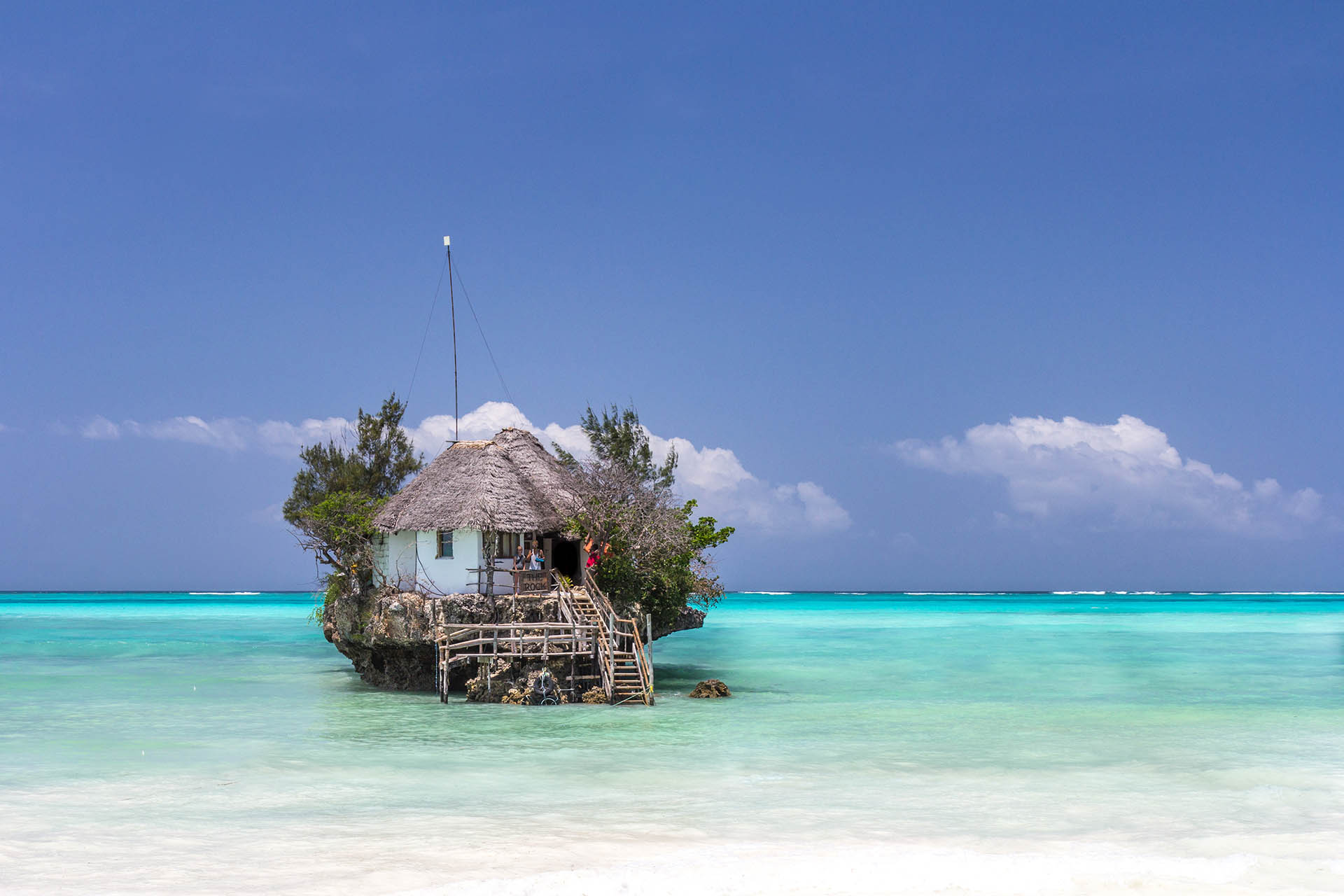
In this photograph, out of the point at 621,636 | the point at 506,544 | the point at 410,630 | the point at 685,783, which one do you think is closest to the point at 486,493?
the point at 506,544

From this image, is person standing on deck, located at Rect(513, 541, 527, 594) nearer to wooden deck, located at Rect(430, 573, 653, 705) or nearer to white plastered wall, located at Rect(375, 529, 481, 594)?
wooden deck, located at Rect(430, 573, 653, 705)

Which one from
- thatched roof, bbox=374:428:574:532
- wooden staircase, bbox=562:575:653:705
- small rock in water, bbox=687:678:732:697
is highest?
thatched roof, bbox=374:428:574:532

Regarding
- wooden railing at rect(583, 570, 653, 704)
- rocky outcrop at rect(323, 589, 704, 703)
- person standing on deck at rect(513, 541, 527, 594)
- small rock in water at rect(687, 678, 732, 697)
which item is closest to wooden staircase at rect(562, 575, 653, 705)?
wooden railing at rect(583, 570, 653, 704)

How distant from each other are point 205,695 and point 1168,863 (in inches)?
843

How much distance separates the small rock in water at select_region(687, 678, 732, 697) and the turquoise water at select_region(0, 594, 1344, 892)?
0.45 meters

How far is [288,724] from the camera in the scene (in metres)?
19.9

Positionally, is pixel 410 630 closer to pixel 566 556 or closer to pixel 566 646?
pixel 566 646

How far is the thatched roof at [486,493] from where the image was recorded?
74.7 feet

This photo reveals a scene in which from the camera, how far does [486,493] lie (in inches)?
912

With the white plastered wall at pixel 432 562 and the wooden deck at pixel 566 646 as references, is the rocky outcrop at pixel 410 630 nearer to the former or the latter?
the wooden deck at pixel 566 646

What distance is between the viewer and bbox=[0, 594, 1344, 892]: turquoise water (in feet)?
33.2

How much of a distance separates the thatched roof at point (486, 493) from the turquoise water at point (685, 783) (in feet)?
12.8

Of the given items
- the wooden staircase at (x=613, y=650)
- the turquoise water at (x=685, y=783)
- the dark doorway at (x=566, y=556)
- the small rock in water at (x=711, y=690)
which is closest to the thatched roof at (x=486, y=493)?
the wooden staircase at (x=613, y=650)

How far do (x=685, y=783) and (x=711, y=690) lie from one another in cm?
949
